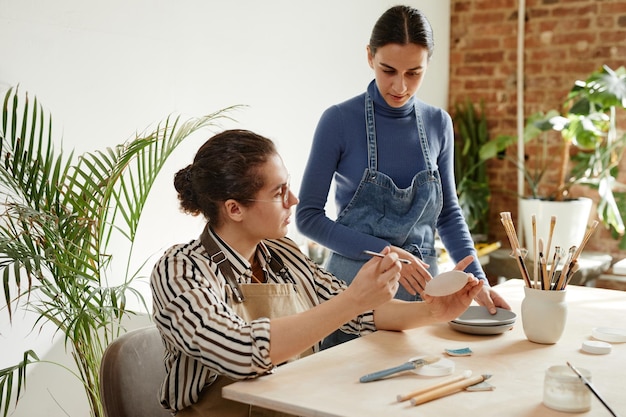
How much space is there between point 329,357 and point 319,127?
2.74 ft

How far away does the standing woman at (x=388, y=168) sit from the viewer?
2.35 metres

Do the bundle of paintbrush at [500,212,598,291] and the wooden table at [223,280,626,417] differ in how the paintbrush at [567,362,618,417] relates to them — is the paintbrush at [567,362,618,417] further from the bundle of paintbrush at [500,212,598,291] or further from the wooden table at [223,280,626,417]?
the bundle of paintbrush at [500,212,598,291]

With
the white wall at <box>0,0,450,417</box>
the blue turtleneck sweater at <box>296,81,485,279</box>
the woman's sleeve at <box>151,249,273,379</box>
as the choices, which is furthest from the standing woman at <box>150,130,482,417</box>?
the white wall at <box>0,0,450,417</box>

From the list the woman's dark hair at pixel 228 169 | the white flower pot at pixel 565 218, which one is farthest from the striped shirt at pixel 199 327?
the white flower pot at pixel 565 218

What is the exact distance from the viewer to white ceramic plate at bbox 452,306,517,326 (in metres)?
2.02

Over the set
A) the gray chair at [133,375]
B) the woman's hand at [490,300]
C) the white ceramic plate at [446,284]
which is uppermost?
the white ceramic plate at [446,284]

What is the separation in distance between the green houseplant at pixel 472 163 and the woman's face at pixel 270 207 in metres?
3.52

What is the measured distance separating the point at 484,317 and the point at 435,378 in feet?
1.61

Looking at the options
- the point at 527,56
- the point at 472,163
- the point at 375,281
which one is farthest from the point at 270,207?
the point at 527,56

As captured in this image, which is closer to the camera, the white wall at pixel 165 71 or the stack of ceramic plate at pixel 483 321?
the stack of ceramic plate at pixel 483 321

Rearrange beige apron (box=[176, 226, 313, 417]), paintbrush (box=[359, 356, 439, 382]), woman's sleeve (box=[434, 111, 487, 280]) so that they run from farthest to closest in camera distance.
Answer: woman's sleeve (box=[434, 111, 487, 280]) < beige apron (box=[176, 226, 313, 417]) < paintbrush (box=[359, 356, 439, 382])

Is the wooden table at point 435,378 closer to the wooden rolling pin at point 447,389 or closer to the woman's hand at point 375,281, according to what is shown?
the wooden rolling pin at point 447,389

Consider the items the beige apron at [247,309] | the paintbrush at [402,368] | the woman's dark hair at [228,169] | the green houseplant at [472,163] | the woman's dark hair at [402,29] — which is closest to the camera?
the paintbrush at [402,368]

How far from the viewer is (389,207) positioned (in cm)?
244
